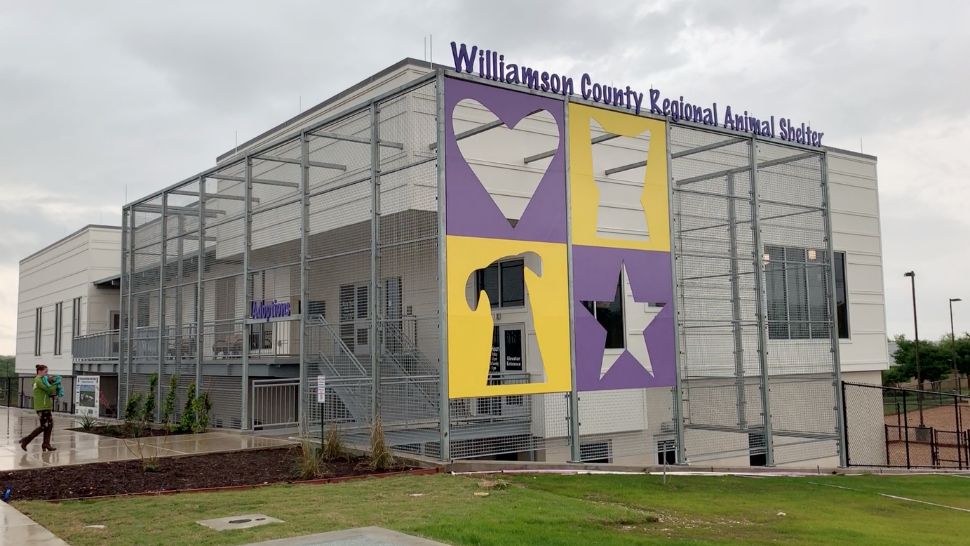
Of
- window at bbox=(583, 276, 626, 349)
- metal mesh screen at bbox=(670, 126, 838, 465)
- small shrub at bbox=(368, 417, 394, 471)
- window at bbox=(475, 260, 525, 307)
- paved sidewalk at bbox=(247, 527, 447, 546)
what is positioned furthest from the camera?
window at bbox=(475, 260, 525, 307)

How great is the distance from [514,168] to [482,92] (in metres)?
5.45

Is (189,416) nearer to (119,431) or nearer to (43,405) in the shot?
(119,431)

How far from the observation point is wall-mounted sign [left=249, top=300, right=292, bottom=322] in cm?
1928

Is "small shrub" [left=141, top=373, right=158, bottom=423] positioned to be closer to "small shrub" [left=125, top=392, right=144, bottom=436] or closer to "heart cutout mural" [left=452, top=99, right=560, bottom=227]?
"small shrub" [left=125, top=392, right=144, bottom=436]

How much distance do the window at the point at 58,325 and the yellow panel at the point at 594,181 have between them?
31.8 metres

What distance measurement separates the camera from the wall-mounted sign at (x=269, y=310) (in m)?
19.3

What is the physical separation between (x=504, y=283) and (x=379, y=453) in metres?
9.43

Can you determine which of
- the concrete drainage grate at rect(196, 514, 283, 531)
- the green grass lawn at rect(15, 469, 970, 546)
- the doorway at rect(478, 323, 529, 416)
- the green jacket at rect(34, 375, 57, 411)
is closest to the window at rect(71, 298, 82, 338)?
the green jacket at rect(34, 375, 57, 411)

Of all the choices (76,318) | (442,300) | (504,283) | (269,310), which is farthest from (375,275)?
(76,318)

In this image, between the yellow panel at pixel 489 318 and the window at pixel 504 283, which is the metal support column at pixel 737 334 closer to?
the window at pixel 504 283

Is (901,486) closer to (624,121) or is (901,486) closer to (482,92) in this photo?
(624,121)

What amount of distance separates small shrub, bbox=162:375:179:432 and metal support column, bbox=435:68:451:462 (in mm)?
9919

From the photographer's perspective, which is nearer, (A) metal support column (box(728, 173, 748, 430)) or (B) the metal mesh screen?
(B) the metal mesh screen

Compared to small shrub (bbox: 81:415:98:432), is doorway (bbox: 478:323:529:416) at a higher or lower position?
higher
